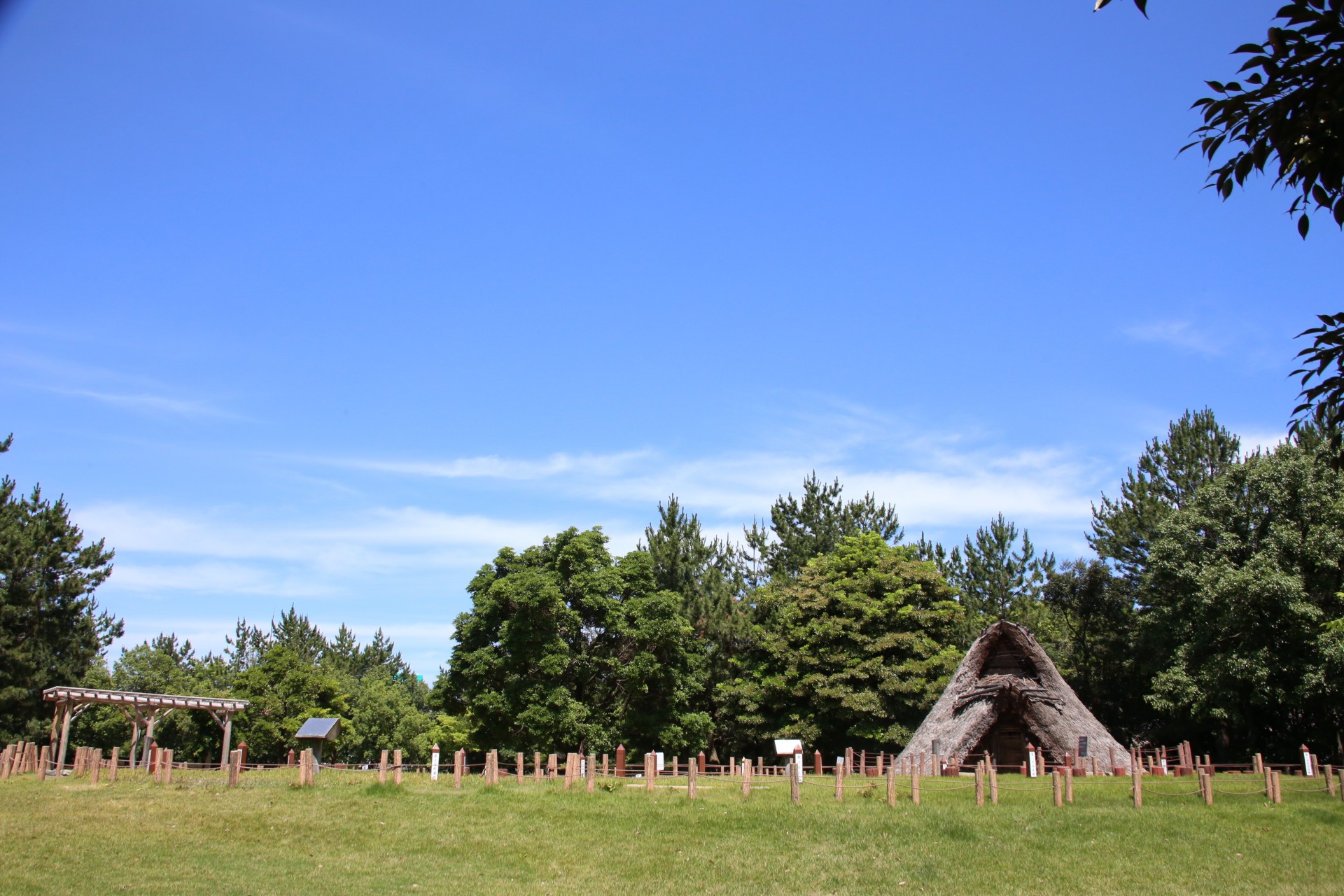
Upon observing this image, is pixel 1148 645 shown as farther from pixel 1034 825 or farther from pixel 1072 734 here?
pixel 1034 825

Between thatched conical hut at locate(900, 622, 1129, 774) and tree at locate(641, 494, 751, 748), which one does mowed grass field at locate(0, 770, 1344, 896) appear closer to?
thatched conical hut at locate(900, 622, 1129, 774)

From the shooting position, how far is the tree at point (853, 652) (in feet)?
141

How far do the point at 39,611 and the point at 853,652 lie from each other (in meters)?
41.8

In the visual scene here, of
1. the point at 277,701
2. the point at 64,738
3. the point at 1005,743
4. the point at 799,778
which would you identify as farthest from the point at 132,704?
the point at 1005,743

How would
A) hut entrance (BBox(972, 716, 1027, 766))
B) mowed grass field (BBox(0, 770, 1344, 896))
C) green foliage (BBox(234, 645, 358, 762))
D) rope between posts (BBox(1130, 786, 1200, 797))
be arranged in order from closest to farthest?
mowed grass field (BBox(0, 770, 1344, 896)) < rope between posts (BBox(1130, 786, 1200, 797)) < hut entrance (BBox(972, 716, 1027, 766)) < green foliage (BBox(234, 645, 358, 762))

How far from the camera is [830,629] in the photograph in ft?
145

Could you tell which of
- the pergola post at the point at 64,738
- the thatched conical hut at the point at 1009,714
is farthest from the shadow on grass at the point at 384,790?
the thatched conical hut at the point at 1009,714

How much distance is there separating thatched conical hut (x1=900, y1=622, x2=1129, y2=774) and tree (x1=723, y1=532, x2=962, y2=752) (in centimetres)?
491

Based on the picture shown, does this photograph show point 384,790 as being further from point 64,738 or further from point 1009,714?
point 1009,714

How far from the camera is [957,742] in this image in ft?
115

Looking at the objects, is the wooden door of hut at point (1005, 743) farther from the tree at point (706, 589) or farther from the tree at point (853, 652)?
the tree at point (706, 589)

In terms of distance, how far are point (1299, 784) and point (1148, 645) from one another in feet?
61.5

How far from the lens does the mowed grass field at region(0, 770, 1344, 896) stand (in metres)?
17.4

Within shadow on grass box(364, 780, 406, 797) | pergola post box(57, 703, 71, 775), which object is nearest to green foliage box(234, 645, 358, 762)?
pergola post box(57, 703, 71, 775)
